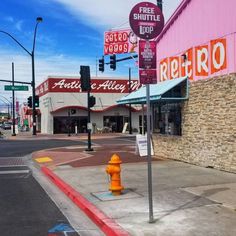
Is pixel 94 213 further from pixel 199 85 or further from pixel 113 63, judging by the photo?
pixel 113 63

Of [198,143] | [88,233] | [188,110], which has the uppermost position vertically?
[188,110]

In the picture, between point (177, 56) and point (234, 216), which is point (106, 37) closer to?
point (177, 56)

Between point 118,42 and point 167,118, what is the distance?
842 inches

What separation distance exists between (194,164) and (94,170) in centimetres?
338

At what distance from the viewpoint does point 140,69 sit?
7.62 meters

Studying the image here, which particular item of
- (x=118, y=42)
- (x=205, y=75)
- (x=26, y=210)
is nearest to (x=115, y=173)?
(x=26, y=210)

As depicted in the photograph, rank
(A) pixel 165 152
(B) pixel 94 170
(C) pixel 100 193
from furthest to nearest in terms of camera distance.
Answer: (A) pixel 165 152 < (B) pixel 94 170 < (C) pixel 100 193

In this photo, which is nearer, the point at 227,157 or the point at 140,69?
the point at 140,69

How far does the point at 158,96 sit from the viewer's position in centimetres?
1587

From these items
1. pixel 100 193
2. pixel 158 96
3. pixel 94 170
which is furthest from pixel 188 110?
pixel 100 193

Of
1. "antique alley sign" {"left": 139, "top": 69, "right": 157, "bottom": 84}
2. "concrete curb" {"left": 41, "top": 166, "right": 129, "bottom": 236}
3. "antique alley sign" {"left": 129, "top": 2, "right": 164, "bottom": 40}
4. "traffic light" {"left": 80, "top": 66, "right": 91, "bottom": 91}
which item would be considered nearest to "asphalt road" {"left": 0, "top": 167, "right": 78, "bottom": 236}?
"concrete curb" {"left": 41, "top": 166, "right": 129, "bottom": 236}

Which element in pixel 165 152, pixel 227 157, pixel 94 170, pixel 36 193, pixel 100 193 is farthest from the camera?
pixel 165 152

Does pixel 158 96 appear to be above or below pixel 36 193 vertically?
above

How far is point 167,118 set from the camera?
60.7 feet
